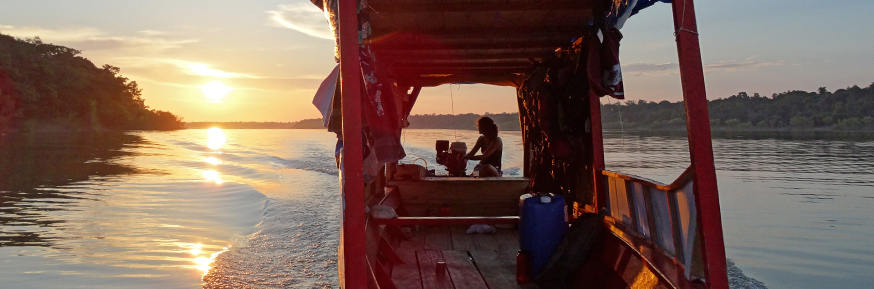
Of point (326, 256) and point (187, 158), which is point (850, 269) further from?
point (187, 158)

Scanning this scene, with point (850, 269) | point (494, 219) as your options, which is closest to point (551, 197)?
point (494, 219)

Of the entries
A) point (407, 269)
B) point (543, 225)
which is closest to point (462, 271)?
point (407, 269)

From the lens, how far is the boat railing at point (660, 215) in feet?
8.66

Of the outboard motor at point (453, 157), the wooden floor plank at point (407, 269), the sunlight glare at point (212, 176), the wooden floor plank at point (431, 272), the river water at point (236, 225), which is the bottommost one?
the river water at point (236, 225)

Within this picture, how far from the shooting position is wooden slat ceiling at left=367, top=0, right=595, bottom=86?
394 centimetres

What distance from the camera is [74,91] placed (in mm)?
59094

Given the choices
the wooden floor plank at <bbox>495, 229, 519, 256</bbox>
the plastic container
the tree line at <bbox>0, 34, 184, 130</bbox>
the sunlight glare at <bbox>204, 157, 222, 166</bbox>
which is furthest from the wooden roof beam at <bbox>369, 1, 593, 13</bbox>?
the tree line at <bbox>0, 34, 184, 130</bbox>

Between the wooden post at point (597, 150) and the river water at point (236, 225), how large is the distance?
492cm

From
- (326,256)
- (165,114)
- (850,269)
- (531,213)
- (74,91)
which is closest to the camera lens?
(531,213)

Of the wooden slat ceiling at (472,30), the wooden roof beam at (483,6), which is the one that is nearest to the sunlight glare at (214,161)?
the wooden slat ceiling at (472,30)

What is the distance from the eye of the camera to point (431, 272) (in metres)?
4.53

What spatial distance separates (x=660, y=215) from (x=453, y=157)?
5999mm

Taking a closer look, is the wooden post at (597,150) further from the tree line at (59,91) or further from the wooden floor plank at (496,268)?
the tree line at (59,91)

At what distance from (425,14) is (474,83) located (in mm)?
3469
